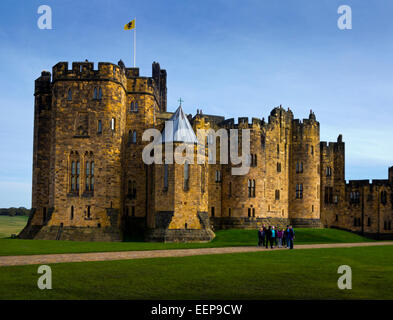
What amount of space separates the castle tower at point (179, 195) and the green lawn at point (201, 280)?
19.8 meters

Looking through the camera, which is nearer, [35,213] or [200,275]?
[200,275]

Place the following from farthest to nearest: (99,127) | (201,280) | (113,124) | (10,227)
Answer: (10,227)
(113,124)
(99,127)
(201,280)

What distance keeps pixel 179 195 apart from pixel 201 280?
90.9 feet

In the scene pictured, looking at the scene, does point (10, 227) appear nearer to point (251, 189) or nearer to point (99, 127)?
point (99, 127)

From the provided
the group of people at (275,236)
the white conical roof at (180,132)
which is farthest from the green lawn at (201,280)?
Answer: the white conical roof at (180,132)

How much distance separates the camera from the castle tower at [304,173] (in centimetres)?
5869

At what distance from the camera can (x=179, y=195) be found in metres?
44.6

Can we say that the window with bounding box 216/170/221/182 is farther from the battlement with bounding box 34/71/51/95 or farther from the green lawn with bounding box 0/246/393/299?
the green lawn with bounding box 0/246/393/299

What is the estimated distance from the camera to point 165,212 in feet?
146

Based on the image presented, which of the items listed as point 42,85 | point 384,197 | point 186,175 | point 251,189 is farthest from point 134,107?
point 384,197

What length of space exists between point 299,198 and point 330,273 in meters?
40.4

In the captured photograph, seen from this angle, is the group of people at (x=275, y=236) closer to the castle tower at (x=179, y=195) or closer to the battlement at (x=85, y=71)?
the castle tower at (x=179, y=195)
